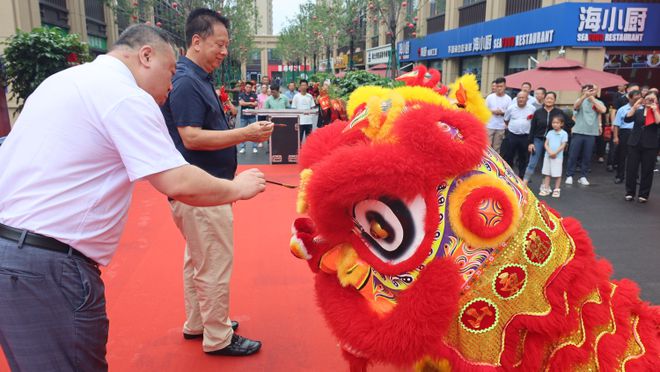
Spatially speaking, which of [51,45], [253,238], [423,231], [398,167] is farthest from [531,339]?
[51,45]

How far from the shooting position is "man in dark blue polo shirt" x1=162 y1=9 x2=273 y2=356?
248 centimetres

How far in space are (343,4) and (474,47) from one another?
30.1ft

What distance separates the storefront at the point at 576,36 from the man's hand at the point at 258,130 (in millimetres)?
10588

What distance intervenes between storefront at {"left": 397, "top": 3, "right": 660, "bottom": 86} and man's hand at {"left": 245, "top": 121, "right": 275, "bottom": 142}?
34.7ft

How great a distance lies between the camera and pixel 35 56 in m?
7.84

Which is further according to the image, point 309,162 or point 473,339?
point 309,162

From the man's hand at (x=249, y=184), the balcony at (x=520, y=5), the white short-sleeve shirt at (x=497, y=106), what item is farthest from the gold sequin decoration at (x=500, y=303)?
the balcony at (x=520, y=5)

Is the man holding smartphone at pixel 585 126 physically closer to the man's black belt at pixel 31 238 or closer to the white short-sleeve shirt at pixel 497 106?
the white short-sleeve shirt at pixel 497 106

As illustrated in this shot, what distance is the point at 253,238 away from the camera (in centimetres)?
499

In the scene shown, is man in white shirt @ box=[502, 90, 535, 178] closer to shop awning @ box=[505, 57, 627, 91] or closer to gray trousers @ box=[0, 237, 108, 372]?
shop awning @ box=[505, 57, 627, 91]

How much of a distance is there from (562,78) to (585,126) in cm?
136

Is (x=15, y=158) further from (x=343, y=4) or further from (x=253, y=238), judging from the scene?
(x=343, y=4)

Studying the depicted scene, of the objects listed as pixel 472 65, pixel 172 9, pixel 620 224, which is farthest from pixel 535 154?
pixel 172 9

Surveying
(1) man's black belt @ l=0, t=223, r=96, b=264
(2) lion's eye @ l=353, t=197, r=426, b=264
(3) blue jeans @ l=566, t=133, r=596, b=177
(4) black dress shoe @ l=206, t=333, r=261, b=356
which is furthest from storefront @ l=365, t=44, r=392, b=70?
(1) man's black belt @ l=0, t=223, r=96, b=264
